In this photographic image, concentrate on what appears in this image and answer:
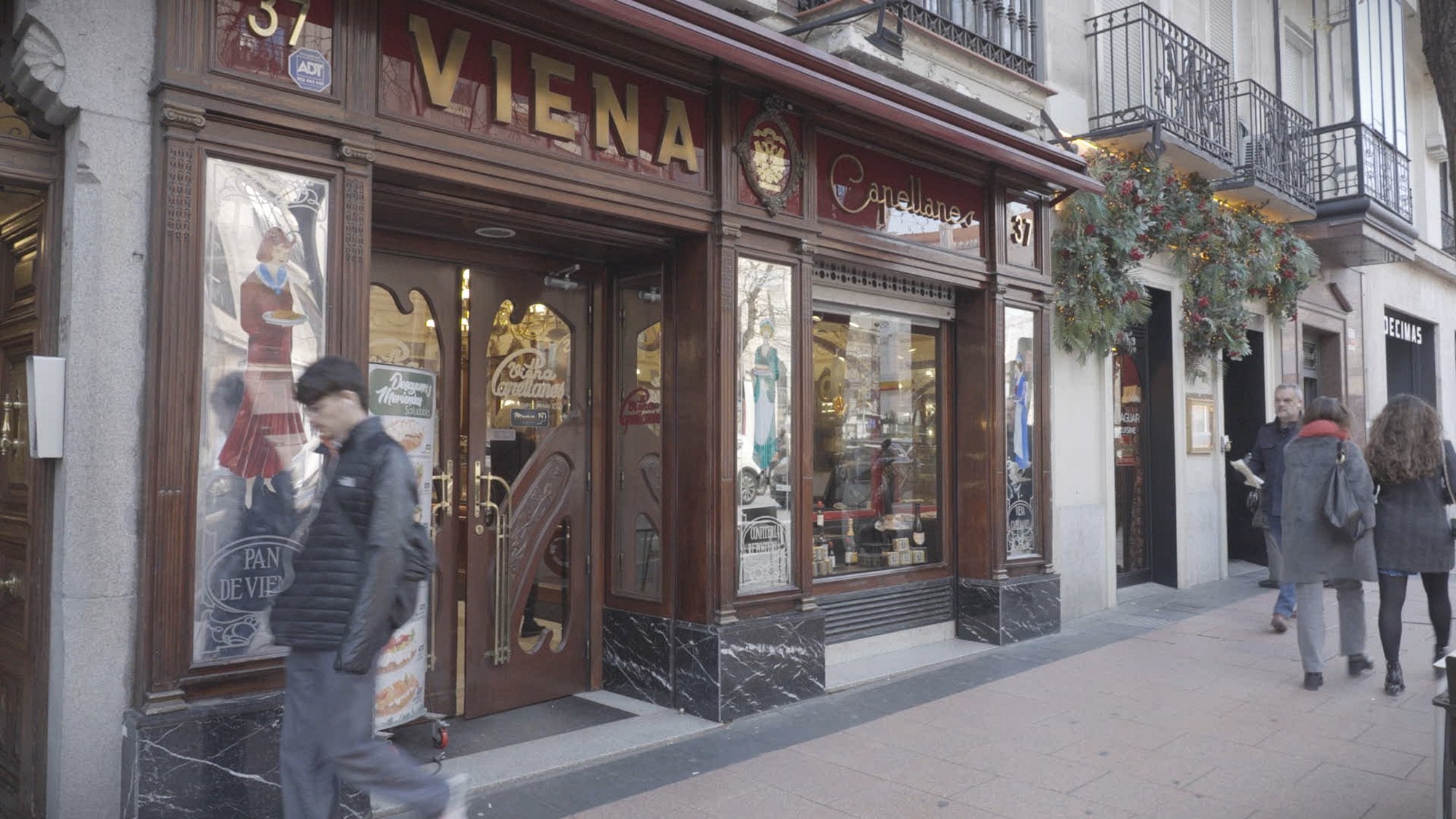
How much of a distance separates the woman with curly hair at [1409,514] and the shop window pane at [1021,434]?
2547 millimetres

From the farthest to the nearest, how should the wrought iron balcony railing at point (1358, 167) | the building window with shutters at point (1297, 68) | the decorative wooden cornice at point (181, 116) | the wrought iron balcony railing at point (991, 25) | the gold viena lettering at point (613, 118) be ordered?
1. the building window with shutters at point (1297, 68)
2. the wrought iron balcony railing at point (1358, 167)
3. the wrought iron balcony railing at point (991, 25)
4. the gold viena lettering at point (613, 118)
5. the decorative wooden cornice at point (181, 116)

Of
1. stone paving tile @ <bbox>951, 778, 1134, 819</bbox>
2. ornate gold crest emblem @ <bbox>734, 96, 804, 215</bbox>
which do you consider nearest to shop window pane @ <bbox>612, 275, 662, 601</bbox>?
ornate gold crest emblem @ <bbox>734, 96, 804, 215</bbox>

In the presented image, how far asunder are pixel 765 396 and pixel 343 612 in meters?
3.47

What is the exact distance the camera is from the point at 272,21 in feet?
13.8

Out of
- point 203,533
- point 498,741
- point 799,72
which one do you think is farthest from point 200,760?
point 799,72

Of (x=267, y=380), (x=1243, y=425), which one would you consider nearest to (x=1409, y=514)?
(x=267, y=380)

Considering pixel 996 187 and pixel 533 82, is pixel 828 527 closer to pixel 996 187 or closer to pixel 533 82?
pixel 996 187

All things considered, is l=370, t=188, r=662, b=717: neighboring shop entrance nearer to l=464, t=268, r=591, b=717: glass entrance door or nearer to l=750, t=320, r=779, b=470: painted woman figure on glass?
l=464, t=268, r=591, b=717: glass entrance door

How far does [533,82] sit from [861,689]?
4.15 meters

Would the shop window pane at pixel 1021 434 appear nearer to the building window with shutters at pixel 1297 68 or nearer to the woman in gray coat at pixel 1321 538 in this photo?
the woman in gray coat at pixel 1321 538

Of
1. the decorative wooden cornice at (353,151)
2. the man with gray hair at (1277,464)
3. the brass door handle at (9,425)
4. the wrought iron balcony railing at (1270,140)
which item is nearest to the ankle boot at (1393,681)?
the man with gray hair at (1277,464)

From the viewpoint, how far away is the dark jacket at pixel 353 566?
3.21m

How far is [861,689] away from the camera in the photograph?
6.58 metres

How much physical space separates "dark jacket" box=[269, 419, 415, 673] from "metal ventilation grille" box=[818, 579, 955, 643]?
3998mm
